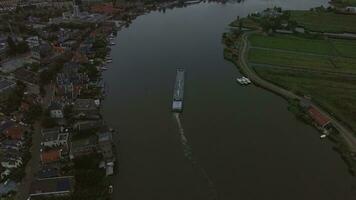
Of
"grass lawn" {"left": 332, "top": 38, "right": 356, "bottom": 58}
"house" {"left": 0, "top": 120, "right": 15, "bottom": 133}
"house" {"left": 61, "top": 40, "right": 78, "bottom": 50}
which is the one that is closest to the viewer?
"house" {"left": 0, "top": 120, "right": 15, "bottom": 133}

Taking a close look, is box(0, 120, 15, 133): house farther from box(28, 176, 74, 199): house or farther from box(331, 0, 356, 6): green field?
box(331, 0, 356, 6): green field

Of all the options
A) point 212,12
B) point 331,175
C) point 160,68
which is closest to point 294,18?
point 212,12

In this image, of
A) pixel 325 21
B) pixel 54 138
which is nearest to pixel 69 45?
pixel 54 138

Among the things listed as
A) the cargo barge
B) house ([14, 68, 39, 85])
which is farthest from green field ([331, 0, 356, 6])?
house ([14, 68, 39, 85])

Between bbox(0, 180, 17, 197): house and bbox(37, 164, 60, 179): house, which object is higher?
bbox(37, 164, 60, 179): house

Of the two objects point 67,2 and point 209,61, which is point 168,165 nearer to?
point 209,61

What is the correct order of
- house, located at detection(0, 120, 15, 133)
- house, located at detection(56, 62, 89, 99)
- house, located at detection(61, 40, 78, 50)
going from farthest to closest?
house, located at detection(61, 40, 78, 50) < house, located at detection(56, 62, 89, 99) < house, located at detection(0, 120, 15, 133)

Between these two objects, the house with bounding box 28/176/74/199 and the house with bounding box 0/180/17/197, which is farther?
the house with bounding box 0/180/17/197
